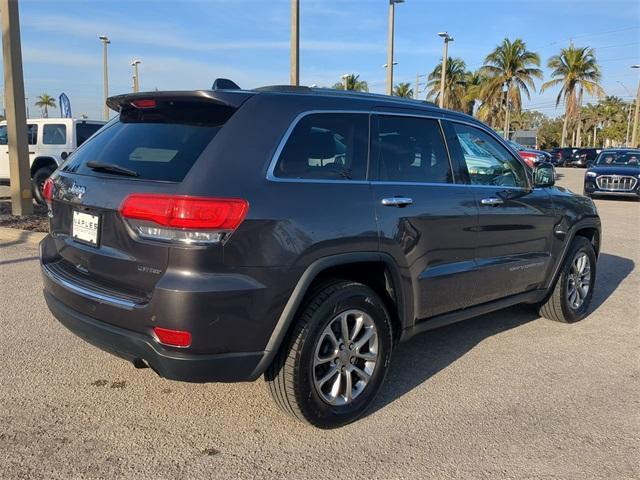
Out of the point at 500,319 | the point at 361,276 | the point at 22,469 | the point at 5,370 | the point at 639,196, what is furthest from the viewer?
the point at 639,196

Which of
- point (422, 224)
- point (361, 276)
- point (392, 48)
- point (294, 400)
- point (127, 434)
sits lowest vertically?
point (127, 434)

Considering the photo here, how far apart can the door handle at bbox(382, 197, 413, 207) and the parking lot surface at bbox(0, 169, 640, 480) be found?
123 cm

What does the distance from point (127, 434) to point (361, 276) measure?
155 cm

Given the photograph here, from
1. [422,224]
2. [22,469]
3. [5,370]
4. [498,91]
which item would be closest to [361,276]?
[422,224]

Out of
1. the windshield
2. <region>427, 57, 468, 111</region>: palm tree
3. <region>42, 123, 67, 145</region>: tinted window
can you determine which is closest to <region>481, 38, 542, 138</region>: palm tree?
<region>427, 57, 468, 111</region>: palm tree

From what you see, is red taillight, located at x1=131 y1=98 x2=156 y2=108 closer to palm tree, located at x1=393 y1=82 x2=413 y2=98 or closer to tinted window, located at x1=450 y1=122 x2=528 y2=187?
tinted window, located at x1=450 y1=122 x2=528 y2=187

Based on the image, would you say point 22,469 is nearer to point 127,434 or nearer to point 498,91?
point 127,434

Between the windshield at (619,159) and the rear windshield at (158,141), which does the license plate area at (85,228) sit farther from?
the windshield at (619,159)

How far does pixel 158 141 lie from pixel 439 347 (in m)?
2.70

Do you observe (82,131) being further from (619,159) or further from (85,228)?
(619,159)

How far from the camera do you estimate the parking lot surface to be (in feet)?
9.32

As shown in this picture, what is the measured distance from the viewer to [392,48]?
18.6 meters

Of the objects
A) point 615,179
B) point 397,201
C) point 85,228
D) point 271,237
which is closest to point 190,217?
point 271,237

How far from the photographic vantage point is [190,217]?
2578 mm
